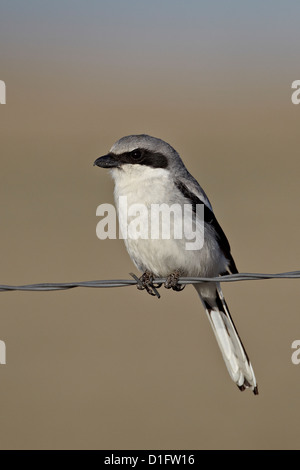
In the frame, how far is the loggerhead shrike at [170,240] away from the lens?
527 centimetres

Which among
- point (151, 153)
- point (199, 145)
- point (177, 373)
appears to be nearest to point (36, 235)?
point (177, 373)

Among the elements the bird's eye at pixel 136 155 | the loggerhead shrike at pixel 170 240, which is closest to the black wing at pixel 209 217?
the loggerhead shrike at pixel 170 240

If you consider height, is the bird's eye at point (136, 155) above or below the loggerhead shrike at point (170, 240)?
above

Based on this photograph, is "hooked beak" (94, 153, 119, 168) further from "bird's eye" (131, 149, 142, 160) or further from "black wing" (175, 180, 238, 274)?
"black wing" (175, 180, 238, 274)

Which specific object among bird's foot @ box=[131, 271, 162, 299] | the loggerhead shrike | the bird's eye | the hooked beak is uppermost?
the bird's eye

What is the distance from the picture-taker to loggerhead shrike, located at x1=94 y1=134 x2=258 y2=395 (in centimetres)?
527

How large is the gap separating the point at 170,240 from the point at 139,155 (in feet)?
2.48

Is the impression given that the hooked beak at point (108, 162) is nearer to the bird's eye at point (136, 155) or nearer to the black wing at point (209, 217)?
the bird's eye at point (136, 155)

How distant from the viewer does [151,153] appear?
18.3ft

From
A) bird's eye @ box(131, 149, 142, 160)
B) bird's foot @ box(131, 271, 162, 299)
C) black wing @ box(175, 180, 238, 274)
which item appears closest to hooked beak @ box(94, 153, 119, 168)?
bird's eye @ box(131, 149, 142, 160)

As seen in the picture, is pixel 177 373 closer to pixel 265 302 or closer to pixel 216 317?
pixel 265 302

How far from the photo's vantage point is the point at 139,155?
5570 millimetres

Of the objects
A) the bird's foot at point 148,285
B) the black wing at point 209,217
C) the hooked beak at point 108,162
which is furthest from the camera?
the hooked beak at point 108,162

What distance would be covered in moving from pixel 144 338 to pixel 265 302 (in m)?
1.99
